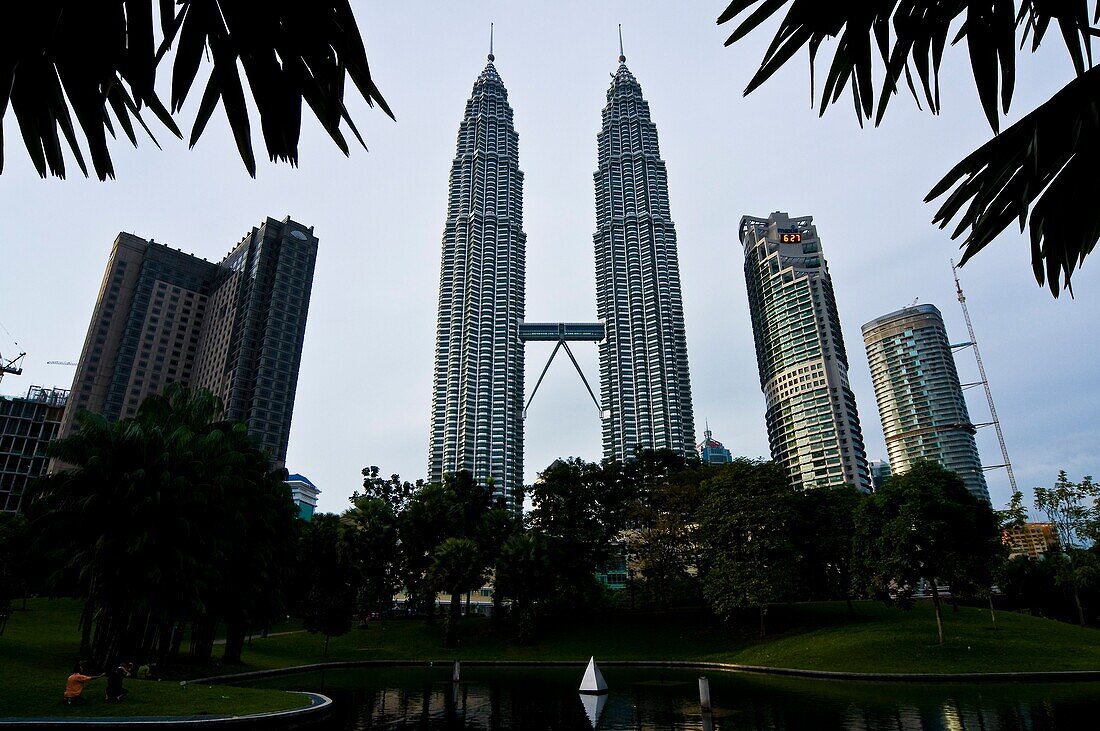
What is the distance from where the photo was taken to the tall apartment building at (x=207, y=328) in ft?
533

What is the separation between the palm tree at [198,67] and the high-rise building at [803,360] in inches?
6529

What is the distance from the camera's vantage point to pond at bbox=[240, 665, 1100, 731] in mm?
20828

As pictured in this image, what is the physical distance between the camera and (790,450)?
6762 inches

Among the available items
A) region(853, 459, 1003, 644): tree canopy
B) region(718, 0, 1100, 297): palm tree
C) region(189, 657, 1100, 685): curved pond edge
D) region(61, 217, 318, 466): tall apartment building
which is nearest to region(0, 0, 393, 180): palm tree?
region(718, 0, 1100, 297): palm tree

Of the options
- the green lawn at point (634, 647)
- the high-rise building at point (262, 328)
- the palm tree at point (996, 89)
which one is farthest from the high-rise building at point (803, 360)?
the palm tree at point (996, 89)

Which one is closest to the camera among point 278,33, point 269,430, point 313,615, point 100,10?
point 100,10

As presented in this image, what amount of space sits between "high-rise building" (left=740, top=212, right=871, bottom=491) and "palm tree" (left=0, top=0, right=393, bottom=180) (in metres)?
166

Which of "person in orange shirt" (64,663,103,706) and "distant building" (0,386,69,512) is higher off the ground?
"distant building" (0,386,69,512)

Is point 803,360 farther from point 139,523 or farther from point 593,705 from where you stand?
point 139,523

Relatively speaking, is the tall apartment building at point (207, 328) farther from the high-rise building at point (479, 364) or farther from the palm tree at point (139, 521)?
the palm tree at point (139, 521)

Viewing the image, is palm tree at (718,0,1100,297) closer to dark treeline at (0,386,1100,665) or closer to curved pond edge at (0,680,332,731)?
curved pond edge at (0,680,332,731)

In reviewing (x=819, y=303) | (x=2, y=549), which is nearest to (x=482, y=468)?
(x=819, y=303)

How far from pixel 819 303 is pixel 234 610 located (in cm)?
16669

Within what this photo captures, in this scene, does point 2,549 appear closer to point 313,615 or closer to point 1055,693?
point 313,615
